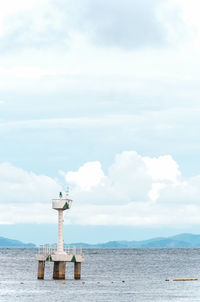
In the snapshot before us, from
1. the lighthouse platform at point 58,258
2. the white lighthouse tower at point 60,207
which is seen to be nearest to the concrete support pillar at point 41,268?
the lighthouse platform at point 58,258

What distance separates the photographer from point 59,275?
75.9 metres

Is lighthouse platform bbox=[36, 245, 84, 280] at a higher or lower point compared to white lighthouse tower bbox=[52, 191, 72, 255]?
lower

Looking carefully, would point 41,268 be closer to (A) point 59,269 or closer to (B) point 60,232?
(A) point 59,269

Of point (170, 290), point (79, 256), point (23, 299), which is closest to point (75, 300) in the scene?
point (23, 299)

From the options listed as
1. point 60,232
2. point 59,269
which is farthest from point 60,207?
point 59,269

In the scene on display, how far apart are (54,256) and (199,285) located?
20.6 metres

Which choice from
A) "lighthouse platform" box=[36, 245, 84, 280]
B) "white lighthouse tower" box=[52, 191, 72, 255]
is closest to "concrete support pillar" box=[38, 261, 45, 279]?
"lighthouse platform" box=[36, 245, 84, 280]

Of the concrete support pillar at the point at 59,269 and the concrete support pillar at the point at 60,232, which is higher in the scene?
the concrete support pillar at the point at 60,232

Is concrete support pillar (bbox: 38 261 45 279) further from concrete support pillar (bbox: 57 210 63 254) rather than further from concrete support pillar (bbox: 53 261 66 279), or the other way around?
concrete support pillar (bbox: 57 210 63 254)

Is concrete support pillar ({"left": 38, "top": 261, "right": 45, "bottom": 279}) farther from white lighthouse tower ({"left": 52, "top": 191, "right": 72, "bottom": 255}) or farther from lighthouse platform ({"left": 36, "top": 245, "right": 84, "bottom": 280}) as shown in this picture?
white lighthouse tower ({"left": 52, "top": 191, "right": 72, "bottom": 255})

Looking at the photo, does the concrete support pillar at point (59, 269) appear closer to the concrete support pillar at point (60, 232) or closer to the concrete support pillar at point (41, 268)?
the concrete support pillar at point (60, 232)

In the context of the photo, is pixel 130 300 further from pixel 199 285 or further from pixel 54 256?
pixel 199 285

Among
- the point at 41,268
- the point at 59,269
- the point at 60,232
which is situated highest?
the point at 60,232

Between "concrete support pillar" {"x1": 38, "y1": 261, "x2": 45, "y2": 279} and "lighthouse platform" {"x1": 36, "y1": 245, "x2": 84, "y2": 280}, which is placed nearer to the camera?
"lighthouse platform" {"x1": 36, "y1": 245, "x2": 84, "y2": 280}
